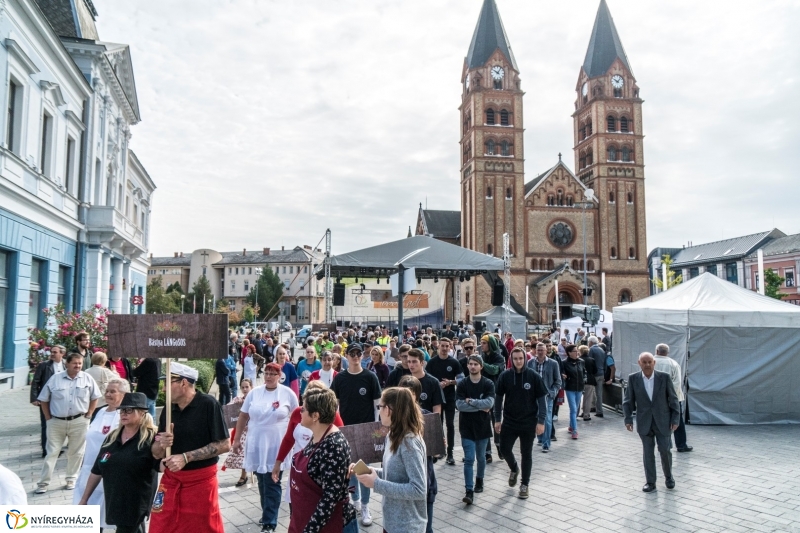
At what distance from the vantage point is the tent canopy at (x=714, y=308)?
35.8 ft

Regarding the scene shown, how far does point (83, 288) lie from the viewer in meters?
19.3

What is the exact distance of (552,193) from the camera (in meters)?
54.6

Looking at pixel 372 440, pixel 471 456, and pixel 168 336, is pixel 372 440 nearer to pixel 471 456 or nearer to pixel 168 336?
pixel 168 336

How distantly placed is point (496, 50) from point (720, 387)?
51895 millimetres

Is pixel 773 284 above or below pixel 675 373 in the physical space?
above

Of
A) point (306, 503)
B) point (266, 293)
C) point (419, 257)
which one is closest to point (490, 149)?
point (419, 257)

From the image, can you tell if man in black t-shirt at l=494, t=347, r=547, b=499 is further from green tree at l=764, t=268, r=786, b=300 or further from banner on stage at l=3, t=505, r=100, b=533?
green tree at l=764, t=268, r=786, b=300

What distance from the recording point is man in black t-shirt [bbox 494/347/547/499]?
6316 millimetres

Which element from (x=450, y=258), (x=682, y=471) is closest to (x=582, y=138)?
(x=450, y=258)

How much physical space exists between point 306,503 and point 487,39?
60.4 metres

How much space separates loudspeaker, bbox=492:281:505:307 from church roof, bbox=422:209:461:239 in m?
41.3

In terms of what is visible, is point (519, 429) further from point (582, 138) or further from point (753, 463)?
point (582, 138)

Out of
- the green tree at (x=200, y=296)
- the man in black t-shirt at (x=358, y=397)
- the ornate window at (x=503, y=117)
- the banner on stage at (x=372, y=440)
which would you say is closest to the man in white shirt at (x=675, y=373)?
the man in black t-shirt at (x=358, y=397)

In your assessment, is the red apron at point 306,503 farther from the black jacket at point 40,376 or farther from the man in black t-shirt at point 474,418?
the black jacket at point 40,376
